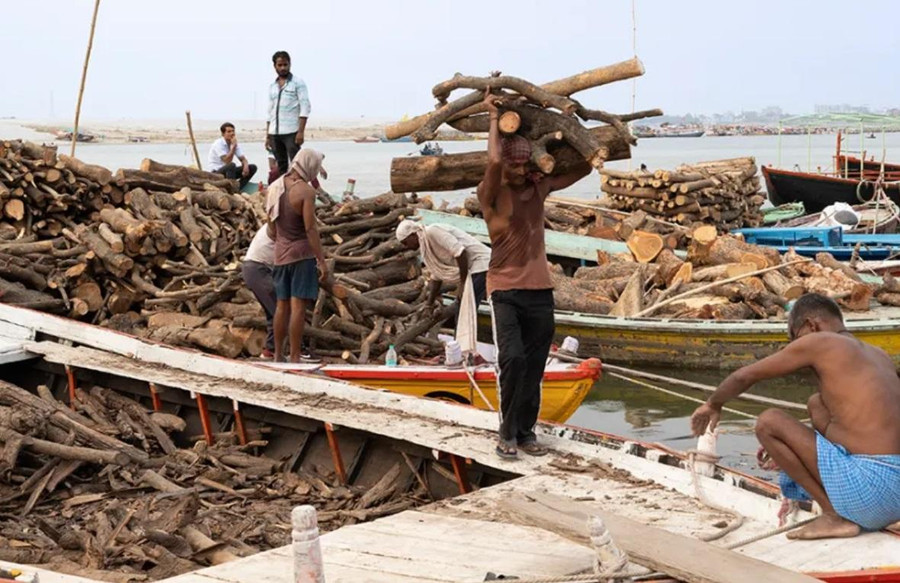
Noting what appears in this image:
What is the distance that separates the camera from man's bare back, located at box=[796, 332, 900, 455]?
199 inches

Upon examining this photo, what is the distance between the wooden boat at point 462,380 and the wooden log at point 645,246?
26.8ft

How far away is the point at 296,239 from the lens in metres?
9.59

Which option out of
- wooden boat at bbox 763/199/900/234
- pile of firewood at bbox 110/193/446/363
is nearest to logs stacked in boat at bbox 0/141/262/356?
pile of firewood at bbox 110/193/446/363

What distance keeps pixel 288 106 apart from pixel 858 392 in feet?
33.1

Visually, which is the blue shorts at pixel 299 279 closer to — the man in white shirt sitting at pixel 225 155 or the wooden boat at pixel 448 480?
the wooden boat at pixel 448 480

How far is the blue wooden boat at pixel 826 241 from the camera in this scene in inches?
734

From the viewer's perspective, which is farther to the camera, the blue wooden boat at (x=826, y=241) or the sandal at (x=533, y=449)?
the blue wooden boat at (x=826, y=241)

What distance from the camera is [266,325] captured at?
10.8m

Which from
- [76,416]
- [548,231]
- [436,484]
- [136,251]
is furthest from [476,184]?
[548,231]

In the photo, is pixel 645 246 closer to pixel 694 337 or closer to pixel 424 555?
pixel 694 337

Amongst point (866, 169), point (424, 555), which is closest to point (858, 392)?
point (424, 555)

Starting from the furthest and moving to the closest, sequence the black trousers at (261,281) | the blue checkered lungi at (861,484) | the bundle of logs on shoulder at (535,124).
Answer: the black trousers at (261,281)
the bundle of logs on shoulder at (535,124)
the blue checkered lungi at (861,484)

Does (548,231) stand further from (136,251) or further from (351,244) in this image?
(136,251)

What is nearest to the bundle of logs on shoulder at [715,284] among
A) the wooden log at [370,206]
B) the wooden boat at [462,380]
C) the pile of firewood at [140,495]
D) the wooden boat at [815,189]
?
the wooden log at [370,206]
